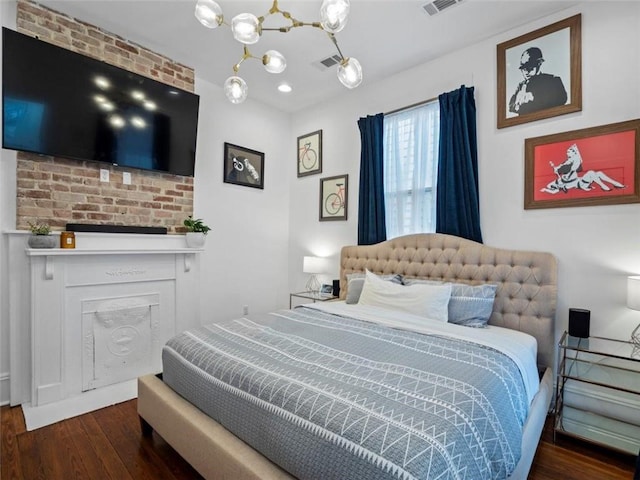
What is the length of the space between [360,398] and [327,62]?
3.25m

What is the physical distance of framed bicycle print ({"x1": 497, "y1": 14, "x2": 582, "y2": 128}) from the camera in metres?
2.51

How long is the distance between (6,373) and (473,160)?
13.9ft

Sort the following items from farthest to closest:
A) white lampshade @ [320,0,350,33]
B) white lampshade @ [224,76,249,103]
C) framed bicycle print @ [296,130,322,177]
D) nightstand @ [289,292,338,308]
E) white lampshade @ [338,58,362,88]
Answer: framed bicycle print @ [296,130,322,177] < nightstand @ [289,292,338,308] < white lampshade @ [224,76,249,103] < white lampshade @ [338,58,362,88] < white lampshade @ [320,0,350,33]

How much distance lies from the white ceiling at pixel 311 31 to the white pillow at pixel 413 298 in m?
2.24

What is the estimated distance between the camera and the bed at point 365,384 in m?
1.13

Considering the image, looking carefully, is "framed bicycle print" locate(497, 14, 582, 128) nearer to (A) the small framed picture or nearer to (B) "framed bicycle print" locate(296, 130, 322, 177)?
(B) "framed bicycle print" locate(296, 130, 322, 177)

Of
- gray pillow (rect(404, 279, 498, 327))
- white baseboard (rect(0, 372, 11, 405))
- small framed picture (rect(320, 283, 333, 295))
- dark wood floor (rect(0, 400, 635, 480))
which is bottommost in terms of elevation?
dark wood floor (rect(0, 400, 635, 480))

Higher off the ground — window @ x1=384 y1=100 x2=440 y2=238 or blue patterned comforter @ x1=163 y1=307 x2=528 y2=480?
window @ x1=384 y1=100 x2=440 y2=238

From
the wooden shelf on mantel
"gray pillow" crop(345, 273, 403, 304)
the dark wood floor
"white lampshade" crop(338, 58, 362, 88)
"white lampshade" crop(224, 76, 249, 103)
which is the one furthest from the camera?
"gray pillow" crop(345, 273, 403, 304)

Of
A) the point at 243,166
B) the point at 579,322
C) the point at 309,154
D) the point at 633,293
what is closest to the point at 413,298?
the point at 579,322

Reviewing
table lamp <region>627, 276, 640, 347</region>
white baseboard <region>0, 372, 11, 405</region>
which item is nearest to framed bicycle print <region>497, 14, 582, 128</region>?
table lamp <region>627, 276, 640, 347</region>

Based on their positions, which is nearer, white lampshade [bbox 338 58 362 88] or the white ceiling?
white lampshade [bbox 338 58 362 88]

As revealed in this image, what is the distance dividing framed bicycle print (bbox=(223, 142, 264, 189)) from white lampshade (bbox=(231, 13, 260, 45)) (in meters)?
2.36

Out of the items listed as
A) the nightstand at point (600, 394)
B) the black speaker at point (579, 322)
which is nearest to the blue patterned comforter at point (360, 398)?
the nightstand at point (600, 394)
